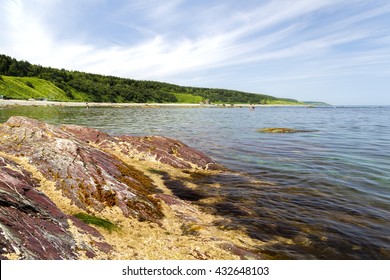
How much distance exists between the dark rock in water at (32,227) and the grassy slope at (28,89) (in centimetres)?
12097

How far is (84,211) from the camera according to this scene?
8.54 metres

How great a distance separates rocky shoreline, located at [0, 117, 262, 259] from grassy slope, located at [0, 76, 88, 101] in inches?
4620

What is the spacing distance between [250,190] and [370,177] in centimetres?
941

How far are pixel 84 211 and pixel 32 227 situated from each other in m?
2.35

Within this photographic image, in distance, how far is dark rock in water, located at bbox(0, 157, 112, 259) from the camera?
217 inches

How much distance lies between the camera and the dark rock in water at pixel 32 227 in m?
5.52

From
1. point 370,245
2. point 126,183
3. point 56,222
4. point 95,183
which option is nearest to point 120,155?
point 126,183

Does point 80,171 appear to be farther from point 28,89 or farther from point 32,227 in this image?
point 28,89

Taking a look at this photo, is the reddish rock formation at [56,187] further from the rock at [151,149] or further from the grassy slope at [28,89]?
the grassy slope at [28,89]

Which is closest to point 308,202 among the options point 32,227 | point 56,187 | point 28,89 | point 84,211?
point 84,211

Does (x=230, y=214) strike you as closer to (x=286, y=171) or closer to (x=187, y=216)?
(x=187, y=216)

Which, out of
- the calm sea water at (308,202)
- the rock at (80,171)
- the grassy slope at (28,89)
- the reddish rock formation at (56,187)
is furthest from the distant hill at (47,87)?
the calm sea water at (308,202)

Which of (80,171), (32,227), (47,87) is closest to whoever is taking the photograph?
(32,227)

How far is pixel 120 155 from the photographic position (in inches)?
713
